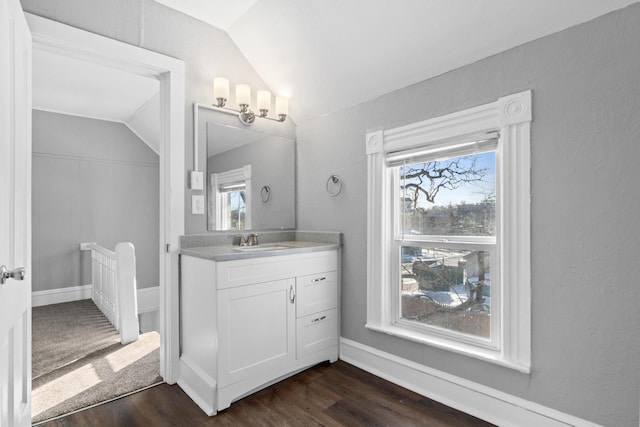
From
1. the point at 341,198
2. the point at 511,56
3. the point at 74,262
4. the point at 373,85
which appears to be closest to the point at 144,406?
the point at 341,198

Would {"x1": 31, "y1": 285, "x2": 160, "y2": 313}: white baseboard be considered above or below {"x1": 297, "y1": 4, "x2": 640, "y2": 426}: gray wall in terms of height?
below

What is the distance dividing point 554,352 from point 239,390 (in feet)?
5.50

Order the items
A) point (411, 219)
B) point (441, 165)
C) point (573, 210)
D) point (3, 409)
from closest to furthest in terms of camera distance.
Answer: point (3, 409), point (573, 210), point (441, 165), point (411, 219)

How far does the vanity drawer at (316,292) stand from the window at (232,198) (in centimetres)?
68

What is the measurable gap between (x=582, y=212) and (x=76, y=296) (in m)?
5.23

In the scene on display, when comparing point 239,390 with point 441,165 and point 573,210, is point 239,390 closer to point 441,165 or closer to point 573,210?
point 441,165

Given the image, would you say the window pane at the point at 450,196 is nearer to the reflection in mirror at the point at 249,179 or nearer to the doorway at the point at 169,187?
the reflection in mirror at the point at 249,179

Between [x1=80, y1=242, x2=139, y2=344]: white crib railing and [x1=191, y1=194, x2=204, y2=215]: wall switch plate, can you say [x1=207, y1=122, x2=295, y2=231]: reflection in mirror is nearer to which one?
[x1=191, y1=194, x2=204, y2=215]: wall switch plate

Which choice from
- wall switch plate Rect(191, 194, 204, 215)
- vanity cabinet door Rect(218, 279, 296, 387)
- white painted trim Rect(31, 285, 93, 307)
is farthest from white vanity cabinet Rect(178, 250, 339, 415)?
white painted trim Rect(31, 285, 93, 307)

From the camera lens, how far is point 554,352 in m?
1.64

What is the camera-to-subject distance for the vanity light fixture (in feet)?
7.90

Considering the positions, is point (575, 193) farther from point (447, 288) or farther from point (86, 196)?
point (86, 196)

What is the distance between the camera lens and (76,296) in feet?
14.4

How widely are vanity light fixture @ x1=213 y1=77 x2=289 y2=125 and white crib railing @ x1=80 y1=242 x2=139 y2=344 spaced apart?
5.06 feet
